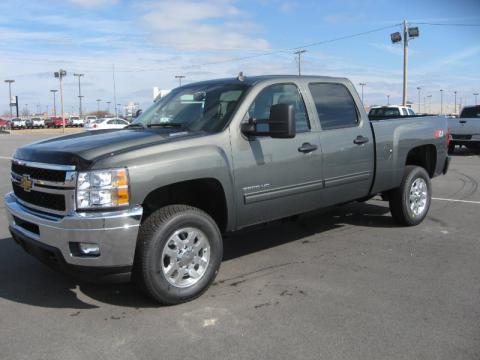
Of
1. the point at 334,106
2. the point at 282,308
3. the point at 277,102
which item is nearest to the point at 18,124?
the point at 334,106

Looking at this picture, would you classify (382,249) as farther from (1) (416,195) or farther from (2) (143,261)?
(2) (143,261)

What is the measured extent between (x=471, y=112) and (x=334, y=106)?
592 inches

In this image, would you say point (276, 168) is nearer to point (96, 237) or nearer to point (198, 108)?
point (198, 108)

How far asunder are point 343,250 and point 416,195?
5.99ft

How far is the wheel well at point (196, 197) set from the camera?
4.46 metres

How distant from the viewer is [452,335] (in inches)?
144

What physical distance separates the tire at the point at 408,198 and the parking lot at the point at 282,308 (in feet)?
1.90

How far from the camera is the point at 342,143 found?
5664 mm

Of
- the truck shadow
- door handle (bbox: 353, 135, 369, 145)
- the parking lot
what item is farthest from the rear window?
door handle (bbox: 353, 135, 369, 145)

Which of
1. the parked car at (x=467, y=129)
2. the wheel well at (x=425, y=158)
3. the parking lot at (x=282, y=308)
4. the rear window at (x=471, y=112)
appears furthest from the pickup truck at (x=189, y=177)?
the rear window at (x=471, y=112)

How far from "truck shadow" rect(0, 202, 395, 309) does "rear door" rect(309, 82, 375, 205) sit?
2.01ft

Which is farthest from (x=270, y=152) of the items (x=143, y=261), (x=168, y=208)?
(x=143, y=261)

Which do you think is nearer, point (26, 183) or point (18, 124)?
point (26, 183)

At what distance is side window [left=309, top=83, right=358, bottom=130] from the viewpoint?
18.3ft
